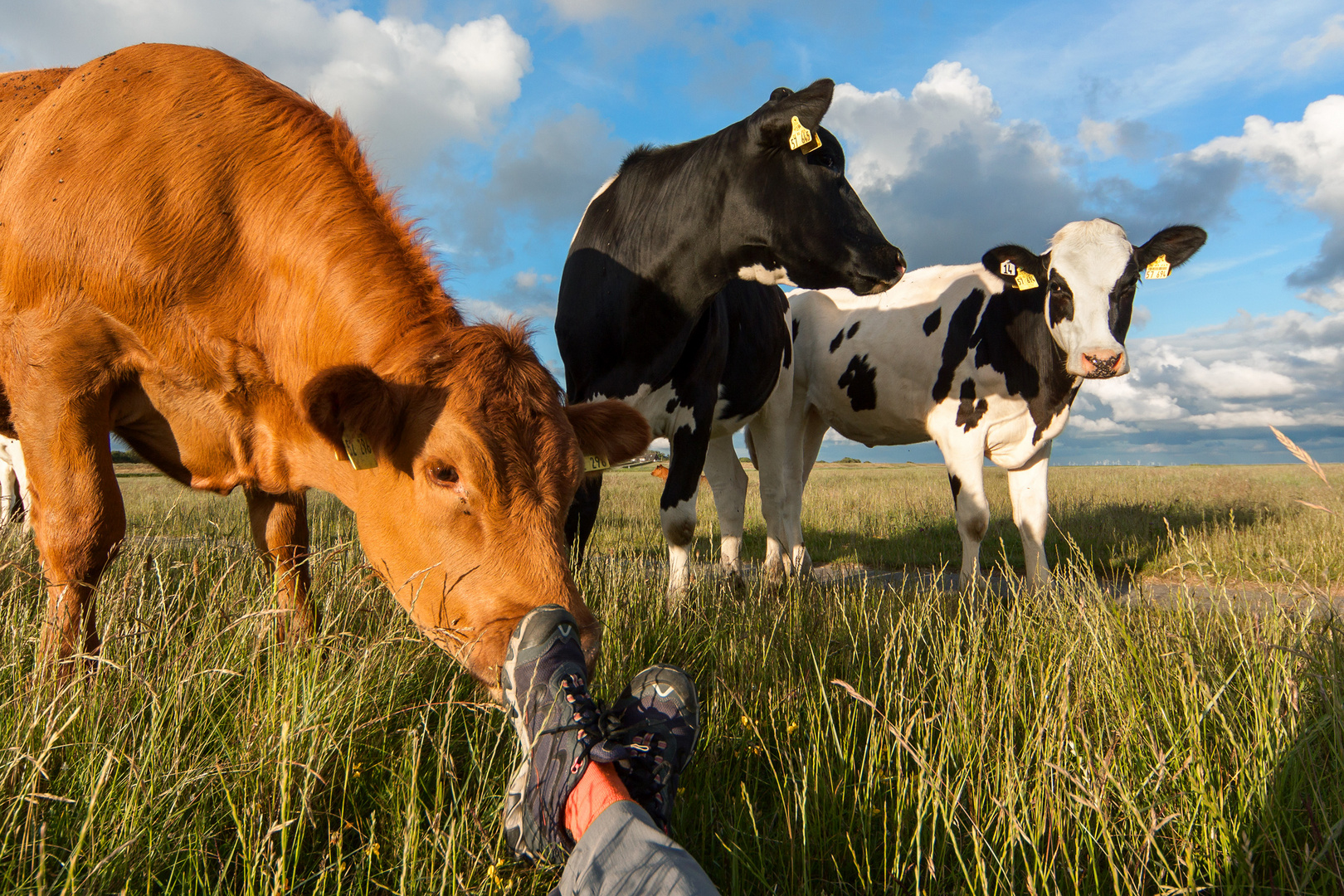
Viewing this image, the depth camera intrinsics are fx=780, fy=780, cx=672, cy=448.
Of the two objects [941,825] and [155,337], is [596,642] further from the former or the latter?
[155,337]

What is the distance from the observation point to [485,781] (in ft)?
7.27

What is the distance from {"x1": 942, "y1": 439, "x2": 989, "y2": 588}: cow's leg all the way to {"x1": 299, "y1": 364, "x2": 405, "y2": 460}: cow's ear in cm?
518

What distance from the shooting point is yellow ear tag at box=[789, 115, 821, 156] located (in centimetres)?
484

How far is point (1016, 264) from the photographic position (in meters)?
6.93

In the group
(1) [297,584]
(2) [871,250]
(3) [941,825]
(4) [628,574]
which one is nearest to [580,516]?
(4) [628,574]

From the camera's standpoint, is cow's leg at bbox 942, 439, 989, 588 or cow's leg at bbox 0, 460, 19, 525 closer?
cow's leg at bbox 942, 439, 989, 588

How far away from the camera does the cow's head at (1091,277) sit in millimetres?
6152

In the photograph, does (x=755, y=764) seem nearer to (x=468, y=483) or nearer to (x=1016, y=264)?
(x=468, y=483)

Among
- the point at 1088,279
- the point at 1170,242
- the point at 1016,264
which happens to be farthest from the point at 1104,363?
the point at 1170,242

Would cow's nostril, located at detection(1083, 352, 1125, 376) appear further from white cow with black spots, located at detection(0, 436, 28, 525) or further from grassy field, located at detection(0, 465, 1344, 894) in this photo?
white cow with black spots, located at detection(0, 436, 28, 525)

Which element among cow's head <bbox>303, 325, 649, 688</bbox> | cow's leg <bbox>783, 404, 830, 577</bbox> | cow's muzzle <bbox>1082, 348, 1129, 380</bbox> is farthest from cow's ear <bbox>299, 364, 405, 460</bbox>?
cow's muzzle <bbox>1082, 348, 1129, 380</bbox>

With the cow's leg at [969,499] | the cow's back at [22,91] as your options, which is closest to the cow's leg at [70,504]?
the cow's back at [22,91]

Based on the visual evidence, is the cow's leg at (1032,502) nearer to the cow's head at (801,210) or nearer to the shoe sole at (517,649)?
the cow's head at (801,210)

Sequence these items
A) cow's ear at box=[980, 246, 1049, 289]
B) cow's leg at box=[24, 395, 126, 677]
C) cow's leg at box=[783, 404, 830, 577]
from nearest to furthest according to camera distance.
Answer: cow's leg at box=[24, 395, 126, 677], cow's ear at box=[980, 246, 1049, 289], cow's leg at box=[783, 404, 830, 577]
